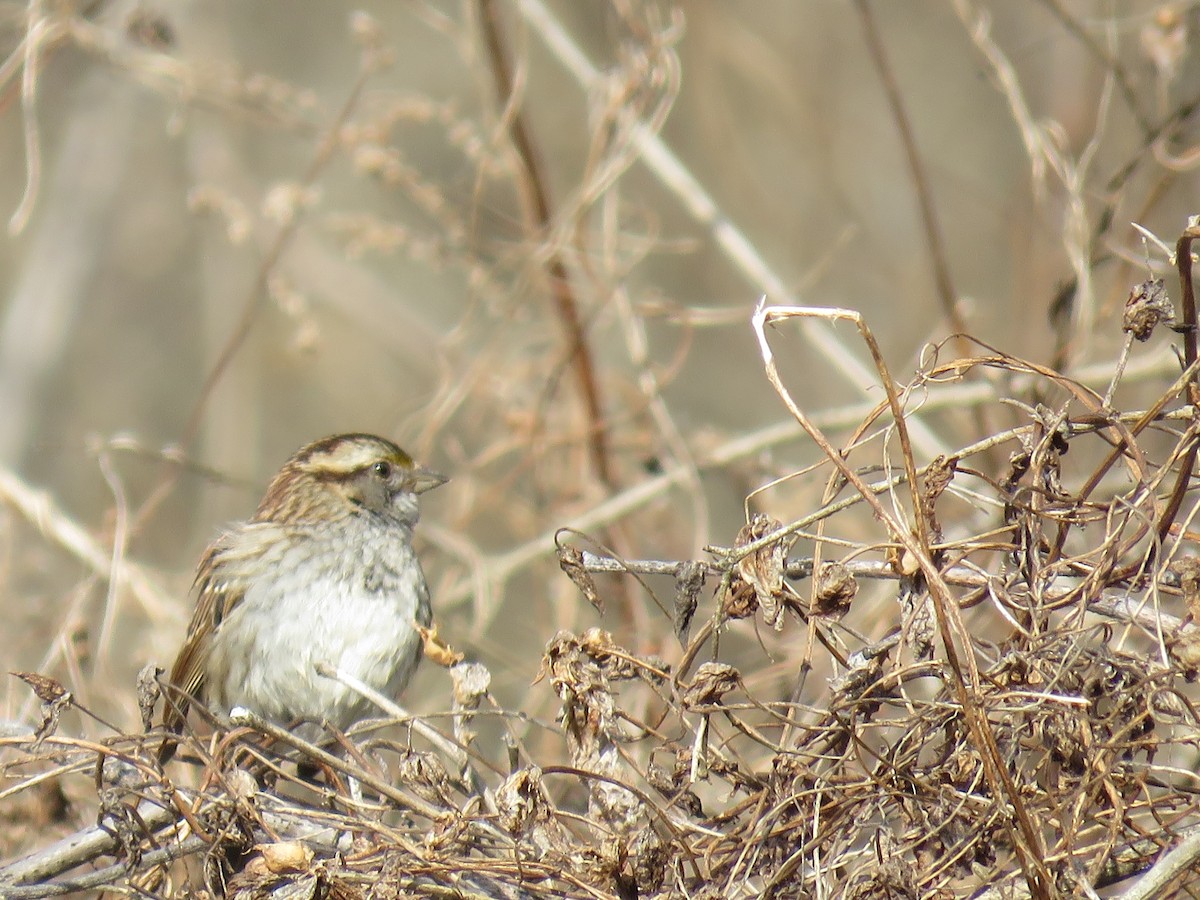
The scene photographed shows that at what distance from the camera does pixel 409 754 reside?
214 centimetres

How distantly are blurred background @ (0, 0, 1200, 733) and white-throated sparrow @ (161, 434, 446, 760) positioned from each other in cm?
26

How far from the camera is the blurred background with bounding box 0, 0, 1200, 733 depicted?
160 inches

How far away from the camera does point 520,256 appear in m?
4.26

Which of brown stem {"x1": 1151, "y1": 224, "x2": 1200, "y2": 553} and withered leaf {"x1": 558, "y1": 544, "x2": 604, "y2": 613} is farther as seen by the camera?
withered leaf {"x1": 558, "y1": 544, "x2": 604, "y2": 613}

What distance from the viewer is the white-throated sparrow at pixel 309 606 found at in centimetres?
357

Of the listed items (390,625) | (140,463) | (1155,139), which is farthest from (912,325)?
(140,463)

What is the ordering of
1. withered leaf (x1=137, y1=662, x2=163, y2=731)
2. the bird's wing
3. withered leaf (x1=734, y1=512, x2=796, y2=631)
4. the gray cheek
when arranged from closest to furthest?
withered leaf (x1=734, y1=512, x2=796, y2=631) < withered leaf (x1=137, y1=662, x2=163, y2=731) < the bird's wing < the gray cheek

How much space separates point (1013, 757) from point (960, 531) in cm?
211

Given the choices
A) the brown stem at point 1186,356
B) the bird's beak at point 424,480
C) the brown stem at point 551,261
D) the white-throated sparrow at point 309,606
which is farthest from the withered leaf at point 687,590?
the brown stem at point 551,261

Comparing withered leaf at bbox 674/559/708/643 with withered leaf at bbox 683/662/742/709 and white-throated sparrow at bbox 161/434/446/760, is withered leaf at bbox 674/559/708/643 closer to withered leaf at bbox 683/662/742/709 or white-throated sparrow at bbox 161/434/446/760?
withered leaf at bbox 683/662/742/709

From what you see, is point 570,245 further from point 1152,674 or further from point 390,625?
point 1152,674

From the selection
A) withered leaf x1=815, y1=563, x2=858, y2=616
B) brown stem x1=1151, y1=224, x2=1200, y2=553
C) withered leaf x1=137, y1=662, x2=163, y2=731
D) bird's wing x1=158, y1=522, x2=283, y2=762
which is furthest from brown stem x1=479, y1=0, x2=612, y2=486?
brown stem x1=1151, y1=224, x2=1200, y2=553

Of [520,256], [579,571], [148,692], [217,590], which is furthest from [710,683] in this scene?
[520,256]

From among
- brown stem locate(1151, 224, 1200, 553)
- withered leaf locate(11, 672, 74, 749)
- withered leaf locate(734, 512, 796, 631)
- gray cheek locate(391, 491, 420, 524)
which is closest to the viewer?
brown stem locate(1151, 224, 1200, 553)
